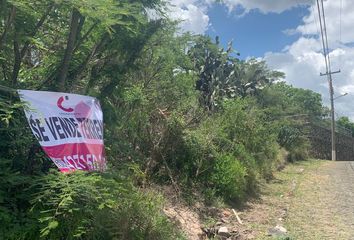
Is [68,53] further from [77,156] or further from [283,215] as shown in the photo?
[283,215]

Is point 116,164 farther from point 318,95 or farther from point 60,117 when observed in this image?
point 318,95

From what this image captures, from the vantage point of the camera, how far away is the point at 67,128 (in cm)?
505

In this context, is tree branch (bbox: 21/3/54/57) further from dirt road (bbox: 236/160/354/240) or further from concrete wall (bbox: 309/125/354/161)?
concrete wall (bbox: 309/125/354/161)

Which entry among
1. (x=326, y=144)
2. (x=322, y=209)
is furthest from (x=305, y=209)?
(x=326, y=144)

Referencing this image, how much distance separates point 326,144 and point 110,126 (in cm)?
3319

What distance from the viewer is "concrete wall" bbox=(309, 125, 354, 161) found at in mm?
34500

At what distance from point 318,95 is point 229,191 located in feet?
169

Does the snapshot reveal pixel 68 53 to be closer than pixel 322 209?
Yes

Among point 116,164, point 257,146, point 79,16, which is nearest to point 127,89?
point 116,164

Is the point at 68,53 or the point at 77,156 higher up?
the point at 68,53

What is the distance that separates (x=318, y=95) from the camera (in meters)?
58.9

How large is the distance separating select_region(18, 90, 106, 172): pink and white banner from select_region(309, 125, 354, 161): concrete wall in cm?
2921

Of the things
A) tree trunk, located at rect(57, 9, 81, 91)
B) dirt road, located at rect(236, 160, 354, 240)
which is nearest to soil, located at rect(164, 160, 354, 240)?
dirt road, located at rect(236, 160, 354, 240)

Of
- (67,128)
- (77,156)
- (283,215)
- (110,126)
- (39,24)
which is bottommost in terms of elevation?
(283,215)
